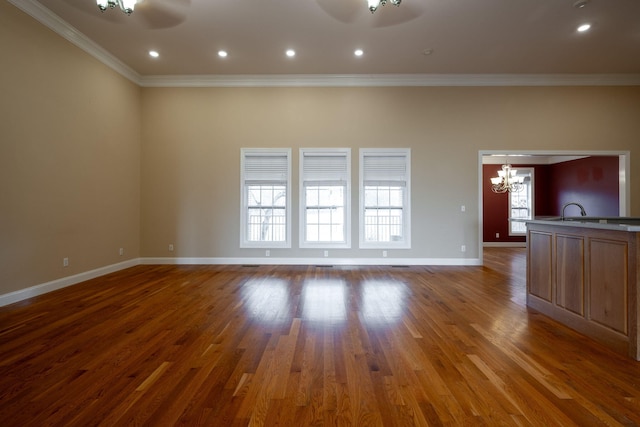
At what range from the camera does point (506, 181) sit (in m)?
7.96

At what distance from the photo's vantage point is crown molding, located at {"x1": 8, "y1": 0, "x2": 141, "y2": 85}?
142 inches

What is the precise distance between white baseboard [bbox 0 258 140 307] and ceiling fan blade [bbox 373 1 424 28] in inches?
235

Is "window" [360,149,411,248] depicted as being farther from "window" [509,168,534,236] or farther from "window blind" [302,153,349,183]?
"window" [509,168,534,236]

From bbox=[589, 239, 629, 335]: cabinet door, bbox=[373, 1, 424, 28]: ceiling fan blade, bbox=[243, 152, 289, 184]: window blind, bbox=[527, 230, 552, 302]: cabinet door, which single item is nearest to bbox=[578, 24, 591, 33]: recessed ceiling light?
bbox=[373, 1, 424, 28]: ceiling fan blade

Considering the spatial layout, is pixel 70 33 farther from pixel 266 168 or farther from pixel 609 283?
pixel 609 283

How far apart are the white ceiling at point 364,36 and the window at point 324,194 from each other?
175 cm

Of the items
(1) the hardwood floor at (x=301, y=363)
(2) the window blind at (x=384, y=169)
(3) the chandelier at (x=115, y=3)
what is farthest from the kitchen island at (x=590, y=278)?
(3) the chandelier at (x=115, y=3)

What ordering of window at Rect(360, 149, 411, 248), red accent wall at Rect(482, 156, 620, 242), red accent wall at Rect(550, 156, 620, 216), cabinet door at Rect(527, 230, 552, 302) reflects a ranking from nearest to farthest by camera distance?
cabinet door at Rect(527, 230, 552, 302), window at Rect(360, 149, 411, 248), red accent wall at Rect(550, 156, 620, 216), red accent wall at Rect(482, 156, 620, 242)

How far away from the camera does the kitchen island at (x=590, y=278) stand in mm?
2201

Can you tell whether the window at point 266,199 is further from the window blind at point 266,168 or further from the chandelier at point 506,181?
the chandelier at point 506,181

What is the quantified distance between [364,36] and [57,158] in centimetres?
499

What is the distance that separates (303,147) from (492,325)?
449cm

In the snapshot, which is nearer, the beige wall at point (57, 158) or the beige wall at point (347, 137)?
the beige wall at point (57, 158)

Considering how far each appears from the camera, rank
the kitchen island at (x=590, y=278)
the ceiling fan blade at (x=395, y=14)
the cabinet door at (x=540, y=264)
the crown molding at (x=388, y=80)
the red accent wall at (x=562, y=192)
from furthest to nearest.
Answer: the red accent wall at (x=562, y=192), the crown molding at (x=388, y=80), the ceiling fan blade at (x=395, y=14), the cabinet door at (x=540, y=264), the kitchen island at (x=590, y=278)
